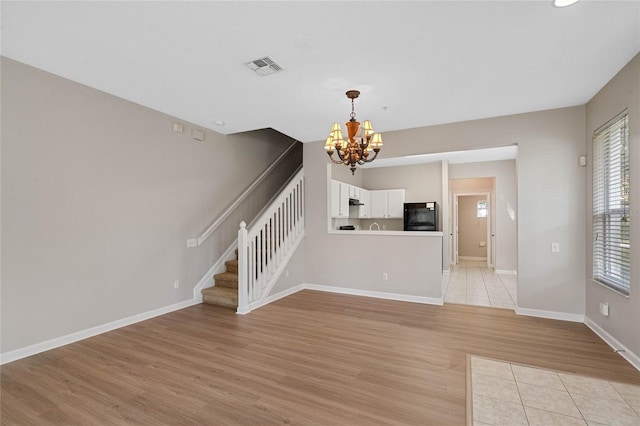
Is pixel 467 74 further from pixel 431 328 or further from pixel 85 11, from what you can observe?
pixel 85 11

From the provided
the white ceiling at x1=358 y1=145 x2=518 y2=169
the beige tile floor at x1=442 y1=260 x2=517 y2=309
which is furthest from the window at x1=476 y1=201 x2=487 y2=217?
the white ceiling at x1=358 y1=145 x2=518 y2=169

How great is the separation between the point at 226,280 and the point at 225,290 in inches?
6.9

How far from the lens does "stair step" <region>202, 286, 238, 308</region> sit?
4.46 m

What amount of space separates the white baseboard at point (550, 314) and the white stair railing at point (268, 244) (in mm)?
3638

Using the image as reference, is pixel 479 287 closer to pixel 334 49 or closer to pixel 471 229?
pixel 471 229

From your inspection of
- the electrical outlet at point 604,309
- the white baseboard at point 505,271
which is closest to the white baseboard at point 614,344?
the electrical outlet at point 604,309

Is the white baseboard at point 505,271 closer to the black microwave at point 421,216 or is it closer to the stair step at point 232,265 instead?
the black microwave at point 421,216

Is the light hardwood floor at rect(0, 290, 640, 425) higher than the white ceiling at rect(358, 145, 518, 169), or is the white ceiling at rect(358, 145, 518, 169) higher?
the white ceiling at rect(358, 145, 518, 169)

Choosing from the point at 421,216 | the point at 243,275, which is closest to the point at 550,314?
the point at 421,216

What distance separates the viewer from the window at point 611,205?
2967 mm

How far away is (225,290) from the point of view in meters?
4.79

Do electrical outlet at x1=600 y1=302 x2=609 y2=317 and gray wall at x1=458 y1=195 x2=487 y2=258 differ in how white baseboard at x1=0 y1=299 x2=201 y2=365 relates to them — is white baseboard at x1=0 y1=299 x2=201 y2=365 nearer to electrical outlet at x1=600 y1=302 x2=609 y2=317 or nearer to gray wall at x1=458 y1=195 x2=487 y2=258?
electrical outlet at x1=600 y1=302 x2=609 y2=317

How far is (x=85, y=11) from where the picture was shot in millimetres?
2170

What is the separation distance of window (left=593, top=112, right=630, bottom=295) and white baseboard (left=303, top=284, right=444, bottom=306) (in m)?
2.02
